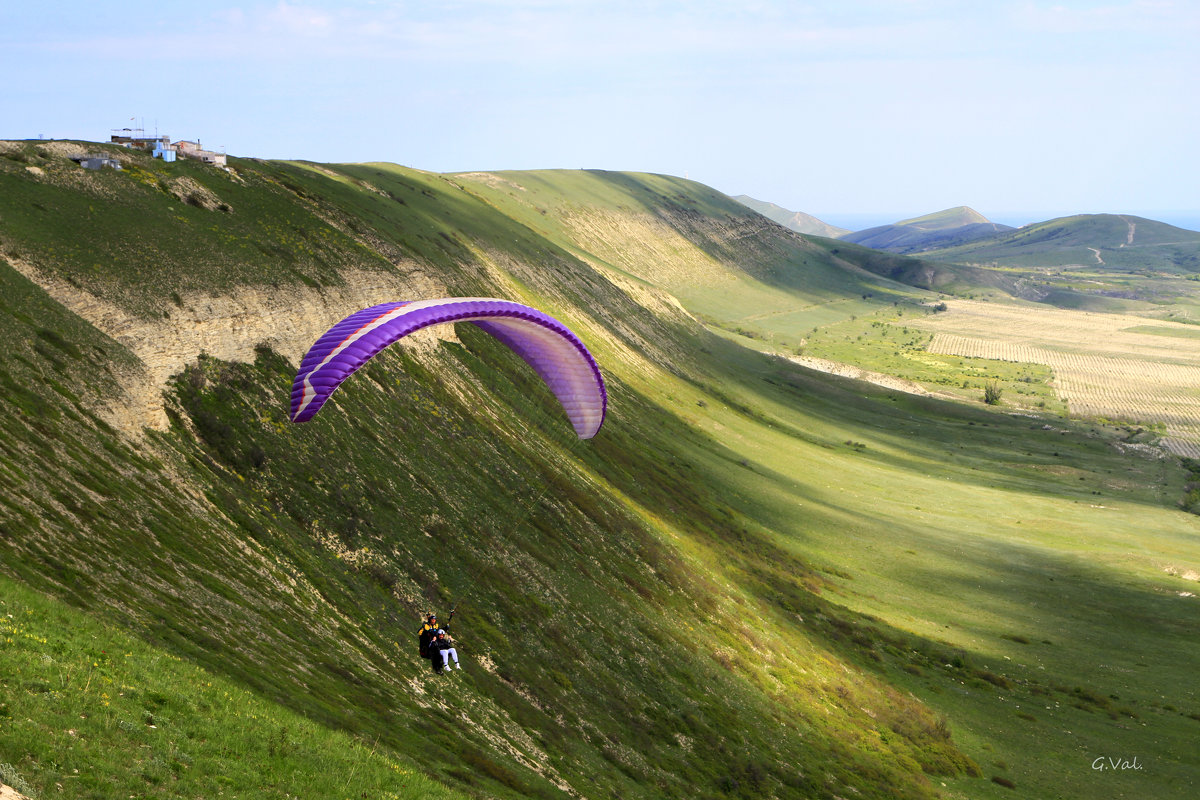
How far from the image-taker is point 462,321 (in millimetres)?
30656

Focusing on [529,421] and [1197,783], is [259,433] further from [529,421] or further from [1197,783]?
[1197,783]

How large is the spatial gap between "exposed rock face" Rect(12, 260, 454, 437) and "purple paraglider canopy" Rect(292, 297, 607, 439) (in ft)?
18.0

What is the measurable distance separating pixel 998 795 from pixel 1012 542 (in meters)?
39.8

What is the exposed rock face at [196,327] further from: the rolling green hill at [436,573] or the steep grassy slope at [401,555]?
the steep grassy slope at [401,555]

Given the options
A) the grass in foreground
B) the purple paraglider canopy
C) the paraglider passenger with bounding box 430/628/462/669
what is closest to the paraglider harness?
the paraglider passenger with bounding box 430/628/462/669

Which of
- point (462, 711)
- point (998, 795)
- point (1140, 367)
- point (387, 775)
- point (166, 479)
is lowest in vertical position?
point (998, 795)

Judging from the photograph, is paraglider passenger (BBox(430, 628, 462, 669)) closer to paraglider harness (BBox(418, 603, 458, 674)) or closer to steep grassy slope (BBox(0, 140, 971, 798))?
paraglider harness (BBox(418, 603, 458, 674))

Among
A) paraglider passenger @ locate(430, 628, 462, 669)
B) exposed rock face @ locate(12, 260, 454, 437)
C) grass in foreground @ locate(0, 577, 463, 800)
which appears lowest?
paraglider passenger @ locate(430, 628, 462, 669)

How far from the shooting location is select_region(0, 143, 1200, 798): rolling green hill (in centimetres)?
1841

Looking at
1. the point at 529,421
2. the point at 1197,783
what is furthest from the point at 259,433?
the point at 1197,783

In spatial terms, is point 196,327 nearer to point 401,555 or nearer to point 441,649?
point 401,555

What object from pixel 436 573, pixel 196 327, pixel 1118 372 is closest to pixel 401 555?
pixel 436 573

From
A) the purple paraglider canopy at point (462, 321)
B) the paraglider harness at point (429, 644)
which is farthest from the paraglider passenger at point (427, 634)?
the purple paraglider canopy at point (462, 321)

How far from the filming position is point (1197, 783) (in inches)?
1535
